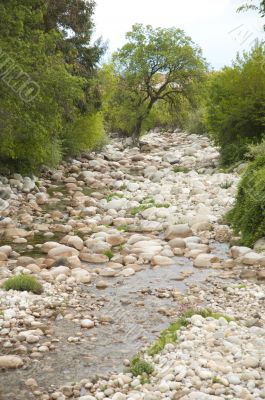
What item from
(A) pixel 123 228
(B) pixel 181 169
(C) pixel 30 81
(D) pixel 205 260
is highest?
(C) pixel 30 81

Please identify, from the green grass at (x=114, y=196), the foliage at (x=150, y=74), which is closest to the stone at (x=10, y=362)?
the green grass at (x=114, y=196)

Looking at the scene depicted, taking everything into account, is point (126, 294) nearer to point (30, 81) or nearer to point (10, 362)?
point (10, 362)

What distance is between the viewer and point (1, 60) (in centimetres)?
1110

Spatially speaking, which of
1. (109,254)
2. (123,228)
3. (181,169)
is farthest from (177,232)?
(181,169)

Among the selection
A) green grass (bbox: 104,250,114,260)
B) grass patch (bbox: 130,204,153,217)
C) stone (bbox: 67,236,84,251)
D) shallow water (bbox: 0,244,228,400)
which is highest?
grass patch (bbox: 130,204,153,217)

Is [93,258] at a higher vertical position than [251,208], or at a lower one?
lower

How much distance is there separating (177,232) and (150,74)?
21589 millimetres

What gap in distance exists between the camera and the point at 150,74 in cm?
3142

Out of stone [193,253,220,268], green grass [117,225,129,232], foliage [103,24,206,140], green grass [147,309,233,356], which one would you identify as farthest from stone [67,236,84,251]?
foliage [103,24,206,140]

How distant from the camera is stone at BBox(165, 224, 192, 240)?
1174 centimetres

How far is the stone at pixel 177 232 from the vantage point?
11742mm

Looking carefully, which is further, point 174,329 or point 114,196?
point 114,196

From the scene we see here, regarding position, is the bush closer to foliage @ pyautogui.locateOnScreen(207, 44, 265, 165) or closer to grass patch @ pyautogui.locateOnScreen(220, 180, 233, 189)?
foliage @ pyautogui.locateOnScreen(207, 44, 265, 165)

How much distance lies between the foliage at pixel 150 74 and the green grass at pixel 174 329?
966 inches
